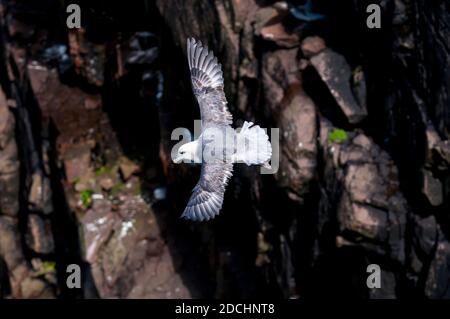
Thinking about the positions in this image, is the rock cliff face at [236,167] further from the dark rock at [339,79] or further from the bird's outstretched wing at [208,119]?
the bird's outstretched wing at [208,119]

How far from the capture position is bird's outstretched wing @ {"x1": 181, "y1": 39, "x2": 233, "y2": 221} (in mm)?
8047

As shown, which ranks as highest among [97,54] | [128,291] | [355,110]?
[97,54]

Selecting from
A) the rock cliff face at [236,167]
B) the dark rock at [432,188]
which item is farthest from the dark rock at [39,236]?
the dark rock at [432,188]

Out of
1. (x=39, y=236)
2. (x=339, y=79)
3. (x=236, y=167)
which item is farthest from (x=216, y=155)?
(x=39, y=236)

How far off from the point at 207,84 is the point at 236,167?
3.80 m

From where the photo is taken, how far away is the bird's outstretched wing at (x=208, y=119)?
805 cm

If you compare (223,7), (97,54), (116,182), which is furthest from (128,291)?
(223,7)

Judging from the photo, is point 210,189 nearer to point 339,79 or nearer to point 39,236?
point 339,79

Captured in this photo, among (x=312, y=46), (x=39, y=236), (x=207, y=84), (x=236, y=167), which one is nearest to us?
(x=207, y=84)

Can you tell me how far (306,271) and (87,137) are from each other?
6.92 metres

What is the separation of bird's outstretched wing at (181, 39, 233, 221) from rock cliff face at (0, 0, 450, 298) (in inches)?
A: 102

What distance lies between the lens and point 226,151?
820 centimetres

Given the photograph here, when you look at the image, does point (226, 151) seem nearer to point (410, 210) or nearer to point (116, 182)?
point (410, 210)

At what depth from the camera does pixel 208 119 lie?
8.65 metres
